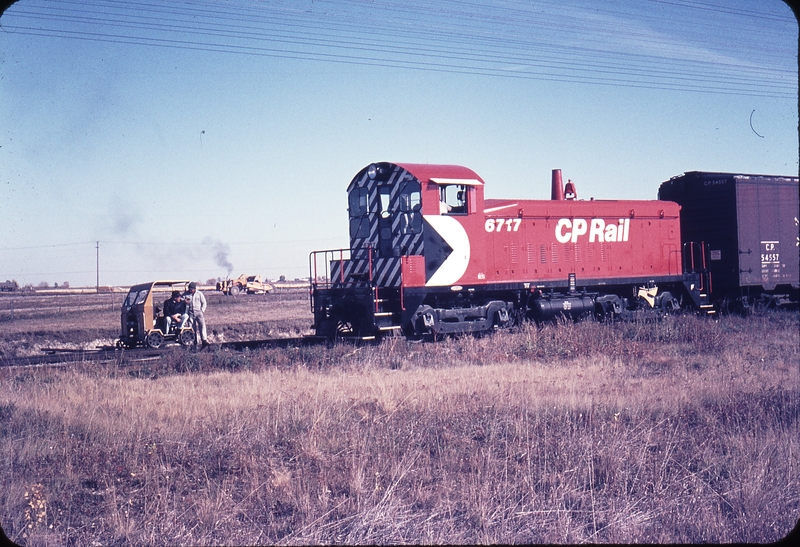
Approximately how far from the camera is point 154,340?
1750 centimetres

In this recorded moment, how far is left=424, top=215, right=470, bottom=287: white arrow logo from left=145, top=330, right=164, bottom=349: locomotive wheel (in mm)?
7718

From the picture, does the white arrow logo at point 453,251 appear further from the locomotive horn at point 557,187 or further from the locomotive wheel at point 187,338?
the locomotive wheel at point 187,338

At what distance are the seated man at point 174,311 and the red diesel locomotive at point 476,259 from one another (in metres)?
4.05

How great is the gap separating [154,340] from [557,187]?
12.6m

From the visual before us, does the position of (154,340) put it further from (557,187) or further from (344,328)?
(557,187)

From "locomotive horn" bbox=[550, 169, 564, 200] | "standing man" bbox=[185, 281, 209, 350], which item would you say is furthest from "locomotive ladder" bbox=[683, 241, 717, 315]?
"standing man" bbox=[185, 281, 209, 350]

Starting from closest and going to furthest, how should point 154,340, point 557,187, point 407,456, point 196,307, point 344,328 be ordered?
point 407,456
point 196,307
point 344,328
point 154,340
point 557,187

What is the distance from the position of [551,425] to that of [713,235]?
16.4 m

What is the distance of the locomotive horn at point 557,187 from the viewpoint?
763 inches

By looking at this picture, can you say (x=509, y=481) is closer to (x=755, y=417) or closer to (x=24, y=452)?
(x=755, y=417)

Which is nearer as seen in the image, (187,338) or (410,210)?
(410,210)

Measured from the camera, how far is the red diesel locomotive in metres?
15.9

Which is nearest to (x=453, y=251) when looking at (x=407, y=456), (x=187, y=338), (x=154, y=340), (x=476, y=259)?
(x=476, y=259)

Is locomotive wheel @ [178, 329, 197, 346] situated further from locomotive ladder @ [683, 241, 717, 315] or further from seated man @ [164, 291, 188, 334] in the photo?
locomotive ladder @ [683, 241, 717, 315]
